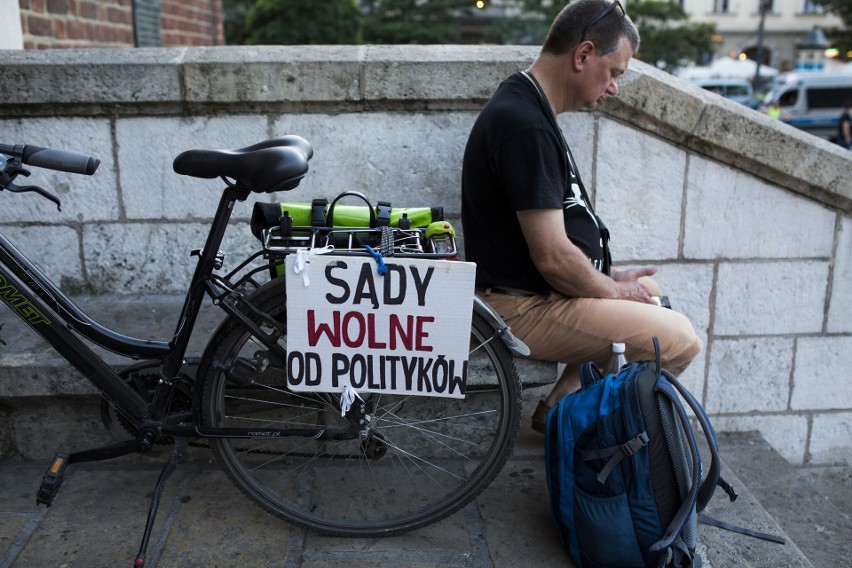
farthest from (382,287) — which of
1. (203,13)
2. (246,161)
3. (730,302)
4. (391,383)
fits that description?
(203,13)

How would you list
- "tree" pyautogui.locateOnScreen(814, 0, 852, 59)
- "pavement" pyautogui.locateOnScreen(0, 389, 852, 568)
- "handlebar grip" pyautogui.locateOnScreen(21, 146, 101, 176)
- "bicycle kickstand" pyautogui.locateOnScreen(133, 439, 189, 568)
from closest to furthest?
"handlebar grip" pyautogui.locateOnScreen(21, 146, 101, 176) < "bicycle kickstand" pyautogui.locateOnScreen(133, 439, 189, 568) < "pavement" pyautogui.locateOnScreen(0, 389, 852, 568) < "tree" pyautogui.locateOnScreen(814, 0, 852, 59)

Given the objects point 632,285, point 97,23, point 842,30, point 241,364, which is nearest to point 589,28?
point 632,285

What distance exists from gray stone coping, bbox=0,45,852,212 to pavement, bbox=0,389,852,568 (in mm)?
1402

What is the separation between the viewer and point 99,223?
10.6ft

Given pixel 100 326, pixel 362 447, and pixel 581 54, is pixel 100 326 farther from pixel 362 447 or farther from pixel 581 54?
pixel 581 54

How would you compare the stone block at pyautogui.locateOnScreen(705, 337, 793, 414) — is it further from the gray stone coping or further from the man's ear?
the man's ear

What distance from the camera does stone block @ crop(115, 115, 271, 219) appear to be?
10.4 ft

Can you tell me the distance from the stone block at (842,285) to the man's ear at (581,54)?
1.68 m

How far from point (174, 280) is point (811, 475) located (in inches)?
124

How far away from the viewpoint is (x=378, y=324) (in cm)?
220

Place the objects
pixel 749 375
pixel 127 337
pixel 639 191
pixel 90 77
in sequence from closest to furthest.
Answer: pixel 127 337 → pixel 90 77 → pixel 639 191 → pixel 749 375

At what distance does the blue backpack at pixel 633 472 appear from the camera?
2107 mm

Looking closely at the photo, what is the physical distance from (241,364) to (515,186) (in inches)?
39.5

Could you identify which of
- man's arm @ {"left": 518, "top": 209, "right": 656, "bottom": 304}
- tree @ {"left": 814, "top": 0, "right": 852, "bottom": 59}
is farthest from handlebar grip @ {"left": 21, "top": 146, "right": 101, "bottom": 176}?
tree @ {"left": 814, "top": 0, "right": 852, "bottom": 59}
